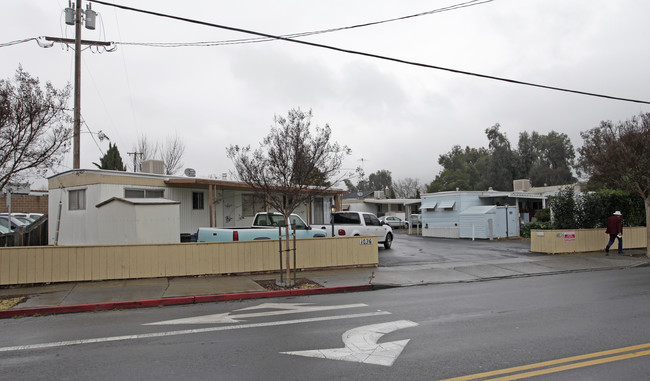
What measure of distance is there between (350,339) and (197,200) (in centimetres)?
1382

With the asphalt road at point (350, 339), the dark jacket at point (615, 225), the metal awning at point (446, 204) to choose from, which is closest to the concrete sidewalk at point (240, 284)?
the asphalt road at point (350, 339)

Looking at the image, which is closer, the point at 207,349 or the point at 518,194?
the point at 207,349

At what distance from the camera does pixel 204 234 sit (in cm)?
1345

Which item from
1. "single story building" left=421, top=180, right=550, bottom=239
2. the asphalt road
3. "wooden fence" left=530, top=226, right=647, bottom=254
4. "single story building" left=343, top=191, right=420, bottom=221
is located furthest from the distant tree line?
the asphalt road

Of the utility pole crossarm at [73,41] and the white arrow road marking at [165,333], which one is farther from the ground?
the utility pole crossarm at [73,41]

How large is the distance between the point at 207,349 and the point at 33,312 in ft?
15.6

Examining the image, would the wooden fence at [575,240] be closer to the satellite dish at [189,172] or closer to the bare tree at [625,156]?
the bare tree at [625,156]

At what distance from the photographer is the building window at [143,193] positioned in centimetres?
1611

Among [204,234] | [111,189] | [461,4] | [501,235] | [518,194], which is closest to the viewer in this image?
[461,4]

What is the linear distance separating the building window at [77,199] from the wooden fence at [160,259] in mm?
5930

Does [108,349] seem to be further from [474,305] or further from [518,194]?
[518,194]

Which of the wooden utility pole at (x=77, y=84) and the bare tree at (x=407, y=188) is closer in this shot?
the wooden utility pole at (x=77, y=84)

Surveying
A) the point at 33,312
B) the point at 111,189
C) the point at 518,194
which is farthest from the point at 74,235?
the point at 518,194

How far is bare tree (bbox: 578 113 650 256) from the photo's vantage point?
15828 millimetres
